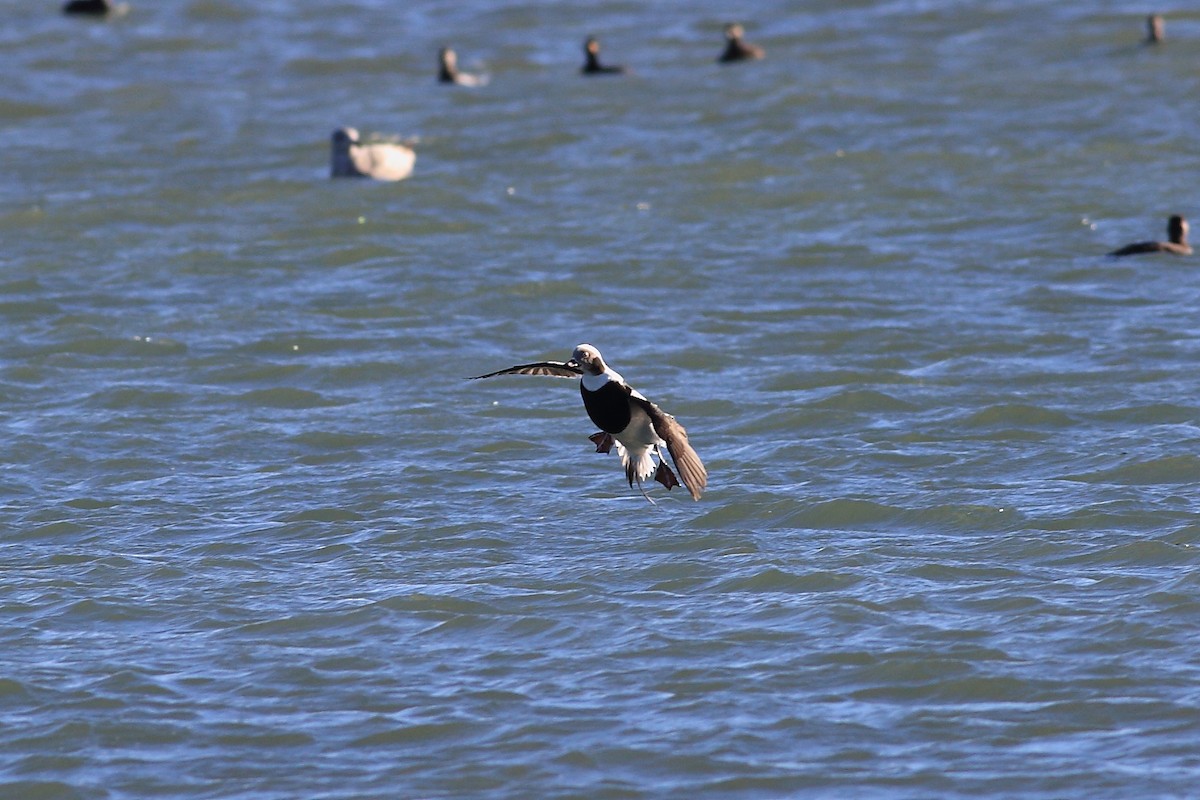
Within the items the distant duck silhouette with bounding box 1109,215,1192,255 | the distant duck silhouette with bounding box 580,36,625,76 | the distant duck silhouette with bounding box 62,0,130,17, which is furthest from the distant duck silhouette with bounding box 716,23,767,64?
the distant duck silhouette with bounding box 62,0,130,17

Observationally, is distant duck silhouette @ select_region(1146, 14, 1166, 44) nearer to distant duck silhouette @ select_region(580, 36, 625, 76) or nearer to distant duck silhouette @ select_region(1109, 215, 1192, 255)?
distant duck silhouette @ select_region(580, 36, 625, 76)

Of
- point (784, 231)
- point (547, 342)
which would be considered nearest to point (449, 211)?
point (784, 231)

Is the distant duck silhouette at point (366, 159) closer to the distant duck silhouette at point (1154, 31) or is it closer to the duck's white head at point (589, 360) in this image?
the distant duck silhouette at point (1154, 31)

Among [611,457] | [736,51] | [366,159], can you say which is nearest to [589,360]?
[611,457]

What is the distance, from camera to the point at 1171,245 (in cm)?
1612

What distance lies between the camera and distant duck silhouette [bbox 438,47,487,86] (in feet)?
81.5

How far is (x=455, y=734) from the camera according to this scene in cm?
820

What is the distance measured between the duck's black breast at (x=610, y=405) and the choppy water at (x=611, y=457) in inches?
36.2

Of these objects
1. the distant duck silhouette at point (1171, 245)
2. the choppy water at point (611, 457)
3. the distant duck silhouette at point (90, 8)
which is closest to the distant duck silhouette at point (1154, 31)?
the choppy water at point (611, 457)

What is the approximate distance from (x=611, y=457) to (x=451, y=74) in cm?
1342

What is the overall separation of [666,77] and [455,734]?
1822 centimetres

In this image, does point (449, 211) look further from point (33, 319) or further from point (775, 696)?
point (775, 696)

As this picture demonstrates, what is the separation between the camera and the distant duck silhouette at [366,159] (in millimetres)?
20094

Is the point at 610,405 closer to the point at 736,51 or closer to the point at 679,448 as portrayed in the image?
the point at 679,448
